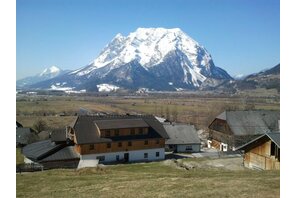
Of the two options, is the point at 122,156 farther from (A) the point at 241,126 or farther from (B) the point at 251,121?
(B) the point at 251,121

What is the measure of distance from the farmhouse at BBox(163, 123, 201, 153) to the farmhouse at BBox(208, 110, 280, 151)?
4.40 metres

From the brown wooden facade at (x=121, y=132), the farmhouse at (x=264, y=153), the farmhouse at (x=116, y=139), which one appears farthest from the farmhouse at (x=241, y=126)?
the farmhouse at (x=264, y=153)

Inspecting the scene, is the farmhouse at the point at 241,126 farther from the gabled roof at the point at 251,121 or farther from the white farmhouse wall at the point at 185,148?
the white farmhouse wall at the point at 185,148

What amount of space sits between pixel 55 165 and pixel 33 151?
469 cm

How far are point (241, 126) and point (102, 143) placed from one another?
20.0 metres

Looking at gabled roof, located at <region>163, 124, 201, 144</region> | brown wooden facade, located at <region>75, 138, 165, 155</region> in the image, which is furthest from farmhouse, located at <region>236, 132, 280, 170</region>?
gabled roof, located at <region>163, 124, 201, 144</region>

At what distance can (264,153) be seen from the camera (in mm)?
27297

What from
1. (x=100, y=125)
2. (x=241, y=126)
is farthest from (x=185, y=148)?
(x=100, y=125)

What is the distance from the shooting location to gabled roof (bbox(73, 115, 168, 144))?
40.0 m

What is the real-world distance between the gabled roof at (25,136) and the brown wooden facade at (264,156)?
3295 cm

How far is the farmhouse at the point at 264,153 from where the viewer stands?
83.0 ft
